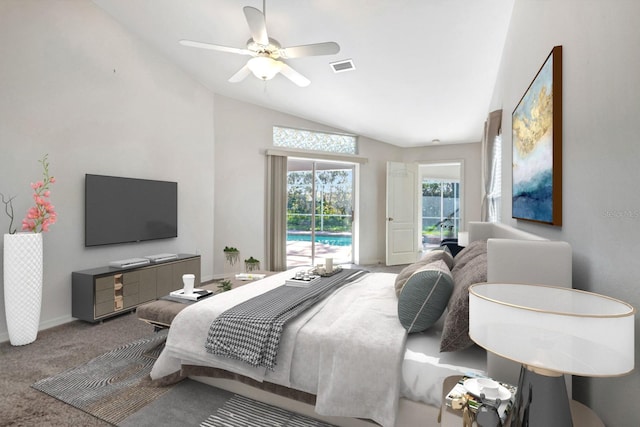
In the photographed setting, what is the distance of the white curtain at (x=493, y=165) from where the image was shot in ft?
11.3

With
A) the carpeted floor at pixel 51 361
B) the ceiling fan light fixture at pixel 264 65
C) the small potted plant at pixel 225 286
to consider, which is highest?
the ceiling fan light fixture at pixel 264 65

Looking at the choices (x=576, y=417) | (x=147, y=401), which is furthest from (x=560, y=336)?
(x=147, y=401)

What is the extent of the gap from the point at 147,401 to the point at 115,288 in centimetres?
192

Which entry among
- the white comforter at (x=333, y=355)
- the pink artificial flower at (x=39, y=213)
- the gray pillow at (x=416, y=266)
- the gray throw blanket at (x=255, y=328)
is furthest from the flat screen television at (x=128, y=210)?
the gray pillow at (x=416, y=266)

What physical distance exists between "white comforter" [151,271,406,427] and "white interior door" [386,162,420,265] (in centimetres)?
460

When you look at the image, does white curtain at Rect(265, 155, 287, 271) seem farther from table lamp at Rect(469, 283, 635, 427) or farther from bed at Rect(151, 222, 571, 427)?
table lamp at Rect(469, 283, 635, 427)

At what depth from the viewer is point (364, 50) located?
11.5 feet

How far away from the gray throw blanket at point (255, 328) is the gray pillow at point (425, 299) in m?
0.61

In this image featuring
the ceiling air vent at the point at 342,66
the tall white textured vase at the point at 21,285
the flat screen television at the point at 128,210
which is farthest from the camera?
the ceiling air vent at the point at 342,66

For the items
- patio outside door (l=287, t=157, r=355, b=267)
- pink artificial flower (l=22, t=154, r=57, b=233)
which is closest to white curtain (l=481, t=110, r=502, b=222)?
patio outside door (l=287, t=157, r=355, b=267)

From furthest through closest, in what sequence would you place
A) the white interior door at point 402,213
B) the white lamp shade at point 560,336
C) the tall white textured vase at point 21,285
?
1. the white interior door at point 402,213
2. the tall white textured vase at point 21,285
3. the white lamp shade at point 560,336

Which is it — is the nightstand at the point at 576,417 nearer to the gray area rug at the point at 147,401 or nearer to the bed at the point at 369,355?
the bed at the point at 369,355

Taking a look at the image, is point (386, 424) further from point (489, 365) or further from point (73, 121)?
point (73, 121)

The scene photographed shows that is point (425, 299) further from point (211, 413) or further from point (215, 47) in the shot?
point (215, 47)
